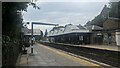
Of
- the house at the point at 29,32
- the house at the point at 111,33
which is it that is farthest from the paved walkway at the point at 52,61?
the house at the point at 111,33

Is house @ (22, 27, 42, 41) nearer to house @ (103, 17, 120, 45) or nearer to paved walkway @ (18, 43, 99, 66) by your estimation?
paved walkway @ (18, 43, 99, 66)

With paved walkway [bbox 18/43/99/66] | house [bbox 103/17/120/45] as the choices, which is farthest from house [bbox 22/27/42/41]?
house [bbox 103/17/120/45]

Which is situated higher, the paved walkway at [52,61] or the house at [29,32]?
the house at [29,32]

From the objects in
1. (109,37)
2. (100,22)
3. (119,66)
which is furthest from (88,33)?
(119,66)

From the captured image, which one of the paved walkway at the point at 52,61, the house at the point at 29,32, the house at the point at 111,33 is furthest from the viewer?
the house at the point at 111,33

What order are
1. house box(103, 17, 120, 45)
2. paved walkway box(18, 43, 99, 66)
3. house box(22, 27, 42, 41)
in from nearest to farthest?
paved walkway box(18, 43, 99, 66)
house box(22, 27, 42, 41)
house box(103, 17, 120, 45)

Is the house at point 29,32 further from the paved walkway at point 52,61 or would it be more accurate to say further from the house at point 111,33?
the house at point 111,33

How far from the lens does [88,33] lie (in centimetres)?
8444

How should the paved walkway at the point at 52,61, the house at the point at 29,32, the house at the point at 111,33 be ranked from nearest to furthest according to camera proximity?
the paved walkway at the point at 52,61, the house at the point at 29,32, the house at the point at 111,33

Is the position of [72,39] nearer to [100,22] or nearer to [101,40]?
[101,40]

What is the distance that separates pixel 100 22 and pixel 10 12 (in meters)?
107

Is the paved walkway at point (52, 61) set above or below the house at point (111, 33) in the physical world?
below

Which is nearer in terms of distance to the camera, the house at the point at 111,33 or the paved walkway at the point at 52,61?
the paved walkway at the point at 52,61

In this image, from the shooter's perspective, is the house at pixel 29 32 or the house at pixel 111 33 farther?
the house at pixel 111 33
